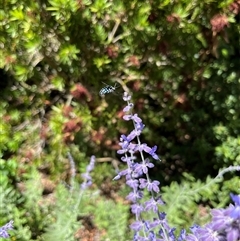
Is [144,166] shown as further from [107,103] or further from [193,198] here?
[107,103]

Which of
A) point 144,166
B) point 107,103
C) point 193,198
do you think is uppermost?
point 144,166

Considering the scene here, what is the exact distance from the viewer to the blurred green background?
3.06m

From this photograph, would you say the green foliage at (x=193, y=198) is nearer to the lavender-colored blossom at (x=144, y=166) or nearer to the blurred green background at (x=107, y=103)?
the blurred green background at (x=107, y=103)

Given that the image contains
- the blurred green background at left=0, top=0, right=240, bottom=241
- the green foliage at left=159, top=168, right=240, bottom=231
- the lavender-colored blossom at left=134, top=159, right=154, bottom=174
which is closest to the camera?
the lavender-colored blossom at left=134, top=159, right=154, bottom=174

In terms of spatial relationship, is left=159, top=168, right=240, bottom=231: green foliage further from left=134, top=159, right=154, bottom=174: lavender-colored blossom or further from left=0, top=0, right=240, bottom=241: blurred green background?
left=134, top=159, right=154, bottom=174: lavender-colored blossom

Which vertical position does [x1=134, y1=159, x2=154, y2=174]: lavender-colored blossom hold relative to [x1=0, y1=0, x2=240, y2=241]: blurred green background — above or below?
above

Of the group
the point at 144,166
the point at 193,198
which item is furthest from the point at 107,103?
the point at 144,166

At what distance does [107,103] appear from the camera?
11.9 feet

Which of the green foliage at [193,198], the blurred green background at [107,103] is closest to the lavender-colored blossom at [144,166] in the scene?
the blurred green background at [107,103]

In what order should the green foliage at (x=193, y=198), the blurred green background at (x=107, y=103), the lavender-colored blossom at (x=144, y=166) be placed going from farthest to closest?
the green foliage at (x=193, y=198) < the blurred green background at (x=107, y=103) < the lavender-colored blossom at (x=144, y=166)

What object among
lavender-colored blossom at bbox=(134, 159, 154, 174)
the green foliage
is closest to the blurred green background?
the green foliage

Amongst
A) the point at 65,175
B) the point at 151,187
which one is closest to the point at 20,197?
the point at 65,175

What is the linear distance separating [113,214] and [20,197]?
741mm

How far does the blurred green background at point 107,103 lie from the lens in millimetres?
3062
